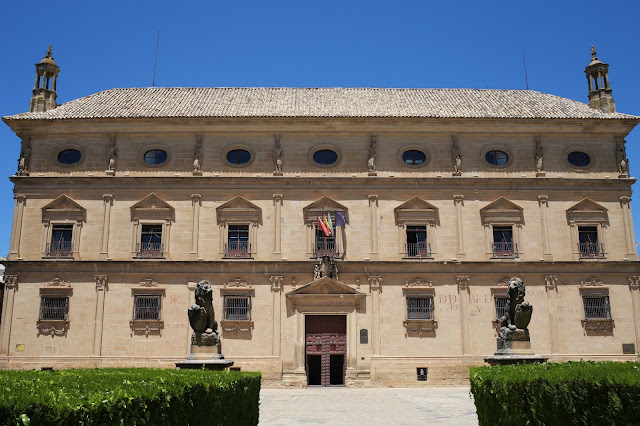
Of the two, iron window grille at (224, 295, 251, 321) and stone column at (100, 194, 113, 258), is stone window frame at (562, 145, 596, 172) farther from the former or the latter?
stone column at (100, 194, 113, 258)

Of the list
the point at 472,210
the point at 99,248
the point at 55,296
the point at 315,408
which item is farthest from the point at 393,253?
the point at 55,296

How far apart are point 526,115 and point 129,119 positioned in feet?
69.3

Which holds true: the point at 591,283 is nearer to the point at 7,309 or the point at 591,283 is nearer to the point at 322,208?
the point at 322,208

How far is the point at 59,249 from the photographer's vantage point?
Answer: 104 ft

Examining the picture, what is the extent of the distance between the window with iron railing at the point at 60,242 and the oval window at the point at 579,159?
87.1 feet

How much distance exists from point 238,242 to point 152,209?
4.78 m

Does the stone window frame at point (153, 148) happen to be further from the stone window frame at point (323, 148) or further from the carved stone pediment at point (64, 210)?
the stone window frame at point (323, 148)

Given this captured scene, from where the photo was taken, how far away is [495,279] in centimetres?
3116

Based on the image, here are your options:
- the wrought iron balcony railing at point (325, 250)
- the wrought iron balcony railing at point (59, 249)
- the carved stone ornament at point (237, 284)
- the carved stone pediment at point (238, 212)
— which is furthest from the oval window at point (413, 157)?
the wrought iron balcony railing at point (59, 249)

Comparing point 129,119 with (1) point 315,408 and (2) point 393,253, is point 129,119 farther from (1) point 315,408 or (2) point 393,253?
(1) point 315,408

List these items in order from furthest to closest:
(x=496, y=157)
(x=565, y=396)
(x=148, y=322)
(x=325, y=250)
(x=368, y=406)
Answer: (x=496, y=157) → (x=325, y=250) → (x=148, y=322) → (x=368, y=406) → (x=565, y=396)

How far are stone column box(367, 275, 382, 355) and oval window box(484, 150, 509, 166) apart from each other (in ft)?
29.0

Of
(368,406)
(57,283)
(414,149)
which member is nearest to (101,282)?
(57,283)

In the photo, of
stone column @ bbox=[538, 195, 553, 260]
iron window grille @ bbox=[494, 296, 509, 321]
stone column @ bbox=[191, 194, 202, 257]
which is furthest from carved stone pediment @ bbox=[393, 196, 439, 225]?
stone column @ bbox=[191, 194, 202, 257]
